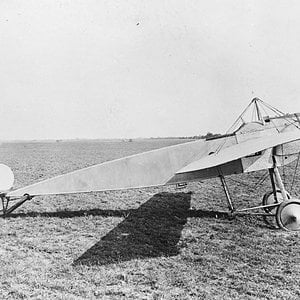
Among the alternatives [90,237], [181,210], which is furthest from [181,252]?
[181,210]

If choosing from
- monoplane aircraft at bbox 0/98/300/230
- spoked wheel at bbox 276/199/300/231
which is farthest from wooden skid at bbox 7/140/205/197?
spoked wheel at bbox 276/199/300/231

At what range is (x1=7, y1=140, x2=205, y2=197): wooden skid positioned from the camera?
26.4 ft

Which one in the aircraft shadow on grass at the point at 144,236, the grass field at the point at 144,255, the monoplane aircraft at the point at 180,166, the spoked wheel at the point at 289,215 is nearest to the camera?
the grass field at the point at 144,255

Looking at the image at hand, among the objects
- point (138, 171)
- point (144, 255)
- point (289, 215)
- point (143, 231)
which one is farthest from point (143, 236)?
point (289, 215)

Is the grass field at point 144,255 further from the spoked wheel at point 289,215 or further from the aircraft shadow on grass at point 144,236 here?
the spoked wheel at point 289,215

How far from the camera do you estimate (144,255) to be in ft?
19.3

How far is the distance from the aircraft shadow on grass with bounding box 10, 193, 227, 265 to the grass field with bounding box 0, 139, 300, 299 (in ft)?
0.06

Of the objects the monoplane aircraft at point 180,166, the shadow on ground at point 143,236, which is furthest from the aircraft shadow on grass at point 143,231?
the monoplane aircraft at point 180,166

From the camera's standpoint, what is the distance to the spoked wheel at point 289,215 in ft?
22.2

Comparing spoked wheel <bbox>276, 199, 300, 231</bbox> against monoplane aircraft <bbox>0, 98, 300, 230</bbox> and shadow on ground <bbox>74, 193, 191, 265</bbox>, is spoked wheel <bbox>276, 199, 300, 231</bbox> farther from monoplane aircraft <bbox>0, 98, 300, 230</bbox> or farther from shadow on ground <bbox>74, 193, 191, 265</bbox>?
shadow on ground <bbox>74, 193, 191, 265</bbox>

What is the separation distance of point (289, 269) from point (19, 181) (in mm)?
15234

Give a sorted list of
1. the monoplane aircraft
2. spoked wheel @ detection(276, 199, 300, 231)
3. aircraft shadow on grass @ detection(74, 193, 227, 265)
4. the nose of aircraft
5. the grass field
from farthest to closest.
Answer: the nose of aircraft, the monoplane aircraft, spoked wheel @ detection(276, 199, 300, 231), aircraft shadow on grass @ detection(74, 193, 227, 265), the grass field

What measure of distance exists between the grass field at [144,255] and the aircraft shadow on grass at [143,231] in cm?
2

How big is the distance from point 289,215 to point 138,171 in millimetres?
3485
